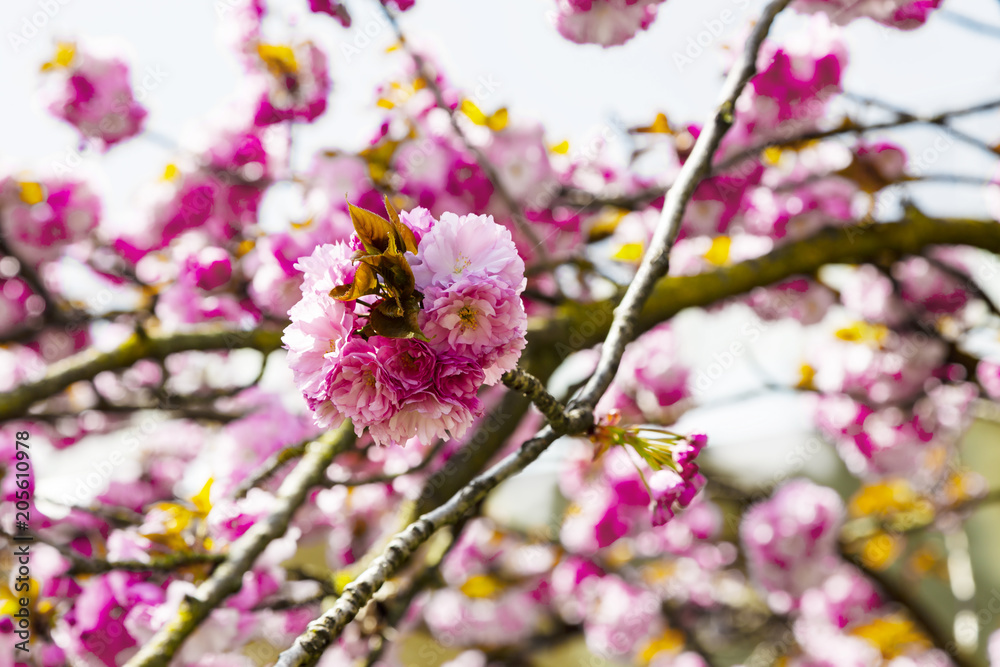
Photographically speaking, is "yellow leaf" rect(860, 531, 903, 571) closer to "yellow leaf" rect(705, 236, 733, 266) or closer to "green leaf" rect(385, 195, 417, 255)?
"yellow leaf" rect(705, 236, 733, 266)

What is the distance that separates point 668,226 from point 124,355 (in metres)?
1.43

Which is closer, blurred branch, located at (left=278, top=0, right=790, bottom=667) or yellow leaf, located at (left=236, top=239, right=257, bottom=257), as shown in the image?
blurred branch, located at (left=278, top=0, right=790, bottom=667)

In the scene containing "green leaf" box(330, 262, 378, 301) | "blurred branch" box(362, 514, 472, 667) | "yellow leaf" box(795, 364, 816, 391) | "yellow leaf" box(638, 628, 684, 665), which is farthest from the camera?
"yellow leaf" box(638, 628, 684, 665)

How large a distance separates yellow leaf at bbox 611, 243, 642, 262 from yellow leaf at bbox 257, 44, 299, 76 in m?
1.22

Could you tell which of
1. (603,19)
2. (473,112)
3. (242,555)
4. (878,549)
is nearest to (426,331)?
(242,555)

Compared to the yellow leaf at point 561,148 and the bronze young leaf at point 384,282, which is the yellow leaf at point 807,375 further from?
the bronze young leaf at point 384,282

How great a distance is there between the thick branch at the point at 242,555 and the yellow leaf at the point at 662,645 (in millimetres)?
3374

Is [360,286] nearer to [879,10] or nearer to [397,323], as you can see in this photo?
[397,323]

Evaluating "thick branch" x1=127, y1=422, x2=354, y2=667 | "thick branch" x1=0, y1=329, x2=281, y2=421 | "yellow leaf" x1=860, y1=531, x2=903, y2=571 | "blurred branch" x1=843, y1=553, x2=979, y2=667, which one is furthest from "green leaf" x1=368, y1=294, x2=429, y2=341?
"yellow leaf" x1=860, y1=531, x2=903, y2=571

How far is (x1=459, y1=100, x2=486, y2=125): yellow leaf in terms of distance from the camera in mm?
1730

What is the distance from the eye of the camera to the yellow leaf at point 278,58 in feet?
6.68

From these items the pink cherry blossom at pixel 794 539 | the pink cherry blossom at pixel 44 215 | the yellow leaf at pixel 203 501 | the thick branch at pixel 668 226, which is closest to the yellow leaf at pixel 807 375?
the pink cherry blossom at pixel 794 539

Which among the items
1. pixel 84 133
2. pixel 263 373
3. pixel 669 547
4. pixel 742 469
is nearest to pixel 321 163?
pixel 263 373

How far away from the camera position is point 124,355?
1.65 metres
